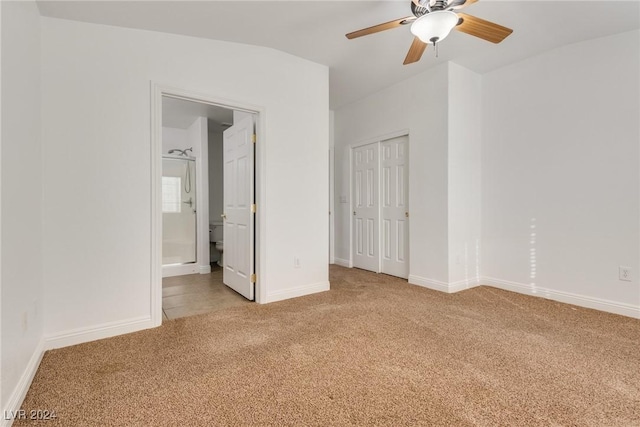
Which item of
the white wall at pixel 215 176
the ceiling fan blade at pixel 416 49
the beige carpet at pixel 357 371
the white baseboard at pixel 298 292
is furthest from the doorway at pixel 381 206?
the white wall at pixel 215 176

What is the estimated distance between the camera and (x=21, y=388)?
1.58m

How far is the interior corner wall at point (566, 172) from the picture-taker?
279 centimetres

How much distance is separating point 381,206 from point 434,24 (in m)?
2.79

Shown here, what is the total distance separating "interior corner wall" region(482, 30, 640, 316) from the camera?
9.16 feet

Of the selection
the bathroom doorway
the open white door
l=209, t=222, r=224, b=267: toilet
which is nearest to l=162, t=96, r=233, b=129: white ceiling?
the bathroom doorway

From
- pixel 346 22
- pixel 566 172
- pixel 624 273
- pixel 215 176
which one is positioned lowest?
pixel 624 273

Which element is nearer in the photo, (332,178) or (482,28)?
(482,28)

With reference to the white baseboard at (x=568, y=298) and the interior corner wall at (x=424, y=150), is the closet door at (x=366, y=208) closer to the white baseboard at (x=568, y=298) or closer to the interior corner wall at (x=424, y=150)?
the interior corner wall at (x=424, y=150)

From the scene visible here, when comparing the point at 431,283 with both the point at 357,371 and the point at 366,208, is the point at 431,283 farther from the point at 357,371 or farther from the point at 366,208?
the point at 357,371

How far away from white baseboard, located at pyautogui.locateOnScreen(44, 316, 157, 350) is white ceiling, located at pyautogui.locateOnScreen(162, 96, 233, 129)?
8.77ft

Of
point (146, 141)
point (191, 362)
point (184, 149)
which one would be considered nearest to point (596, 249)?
point (191, 362)

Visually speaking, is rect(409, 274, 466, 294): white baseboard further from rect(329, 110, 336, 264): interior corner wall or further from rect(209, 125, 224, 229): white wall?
rect(209, 125, 224, 229): white wall

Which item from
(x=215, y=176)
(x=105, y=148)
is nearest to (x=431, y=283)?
(x=105, y=148)

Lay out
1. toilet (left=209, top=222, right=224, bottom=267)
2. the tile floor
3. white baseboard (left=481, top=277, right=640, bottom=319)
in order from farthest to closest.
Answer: toilet (left=209, top=222, right=224, bottom=267), the tile floor, white baseboard (left=481, top=277, right=640, bottom=319)
